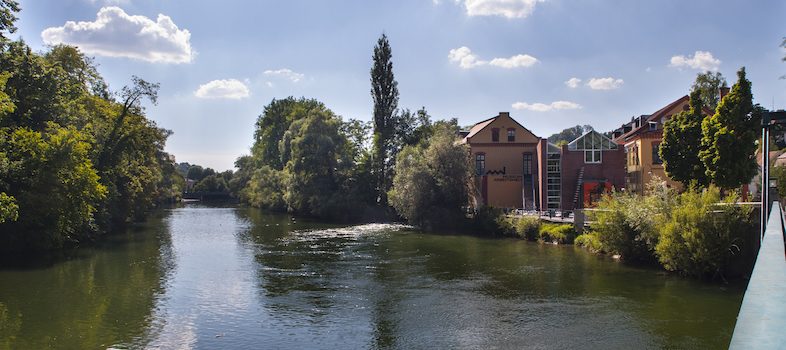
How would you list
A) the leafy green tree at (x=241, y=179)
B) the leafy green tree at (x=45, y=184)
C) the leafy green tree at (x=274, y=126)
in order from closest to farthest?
the leafy green tree at (x=45, y=184)
the leafy green tree at (x=274, y=126)
the leafy green tree at (x=241, y=179)

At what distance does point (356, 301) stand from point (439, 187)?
30363mm

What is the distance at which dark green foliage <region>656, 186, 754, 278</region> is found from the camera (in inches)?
1065

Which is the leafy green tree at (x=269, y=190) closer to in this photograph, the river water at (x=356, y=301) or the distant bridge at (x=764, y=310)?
the river water at (x=356, y=301)

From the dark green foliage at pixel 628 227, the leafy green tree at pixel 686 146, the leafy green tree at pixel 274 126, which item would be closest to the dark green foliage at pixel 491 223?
the dark green foliage at pixel 628 227

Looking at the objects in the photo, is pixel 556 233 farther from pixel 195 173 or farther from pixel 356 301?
pixel 195 173

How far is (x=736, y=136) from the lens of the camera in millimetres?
31578

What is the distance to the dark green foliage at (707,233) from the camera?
2706cm

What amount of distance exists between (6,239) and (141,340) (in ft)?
70.8

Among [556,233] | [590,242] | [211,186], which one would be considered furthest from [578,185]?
[211,186]

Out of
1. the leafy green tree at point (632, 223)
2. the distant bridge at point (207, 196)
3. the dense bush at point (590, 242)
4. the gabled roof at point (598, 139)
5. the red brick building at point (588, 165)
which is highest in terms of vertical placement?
the gabled roof at point (598, 139)

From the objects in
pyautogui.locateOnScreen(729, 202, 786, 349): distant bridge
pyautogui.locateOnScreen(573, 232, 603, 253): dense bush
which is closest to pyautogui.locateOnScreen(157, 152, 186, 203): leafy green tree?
pyautogui.locateOnScreen(573, 232, 603, 253): dense bush

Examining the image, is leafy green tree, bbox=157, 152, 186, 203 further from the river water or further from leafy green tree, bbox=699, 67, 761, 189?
leafy green tree, bbox=699, 67, 761, 189

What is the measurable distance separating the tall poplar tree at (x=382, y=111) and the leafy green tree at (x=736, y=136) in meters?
42.5

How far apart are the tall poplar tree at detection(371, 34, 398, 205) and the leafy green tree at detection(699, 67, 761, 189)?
140 ft
